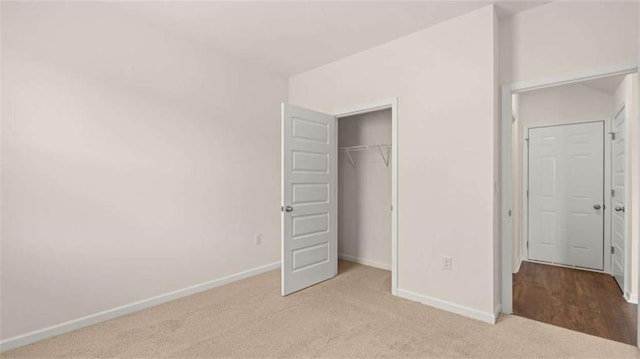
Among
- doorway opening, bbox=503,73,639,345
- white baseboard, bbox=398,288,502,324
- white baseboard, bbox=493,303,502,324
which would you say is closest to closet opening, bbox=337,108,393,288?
white baseboard, bbox=398,288,502,324

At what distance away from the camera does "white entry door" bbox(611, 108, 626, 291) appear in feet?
10.4

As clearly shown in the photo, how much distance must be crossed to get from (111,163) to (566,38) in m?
3.83

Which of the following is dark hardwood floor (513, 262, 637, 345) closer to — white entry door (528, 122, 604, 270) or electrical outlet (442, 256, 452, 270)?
white entry door (528, 122, 604, 270)

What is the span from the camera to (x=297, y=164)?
10.4 ft

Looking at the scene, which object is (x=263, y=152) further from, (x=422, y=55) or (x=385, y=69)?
(x=422, y=55)

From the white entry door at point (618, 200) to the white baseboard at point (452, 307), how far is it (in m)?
1.82

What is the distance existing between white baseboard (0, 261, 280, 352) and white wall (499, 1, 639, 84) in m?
3.46

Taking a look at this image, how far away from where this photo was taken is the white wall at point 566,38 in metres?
2.16

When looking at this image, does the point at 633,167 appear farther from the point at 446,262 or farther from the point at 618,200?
the point at 446,262

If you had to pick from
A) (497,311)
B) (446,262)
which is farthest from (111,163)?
(497,311)

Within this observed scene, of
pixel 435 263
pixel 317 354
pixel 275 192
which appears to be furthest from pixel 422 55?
pixel 317 354

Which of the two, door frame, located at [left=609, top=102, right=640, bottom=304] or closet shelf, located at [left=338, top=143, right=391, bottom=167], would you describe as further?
closet shelf, located at [left=338, top=143, right=391, bottom=167]

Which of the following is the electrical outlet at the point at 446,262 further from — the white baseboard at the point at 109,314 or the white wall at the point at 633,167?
the white baseboard at the point at 109,314

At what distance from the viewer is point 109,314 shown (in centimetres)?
250
